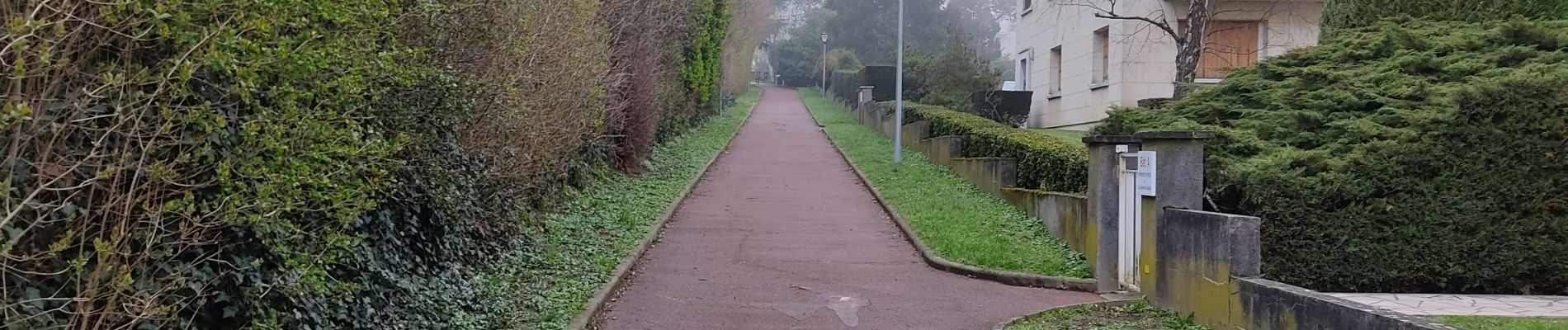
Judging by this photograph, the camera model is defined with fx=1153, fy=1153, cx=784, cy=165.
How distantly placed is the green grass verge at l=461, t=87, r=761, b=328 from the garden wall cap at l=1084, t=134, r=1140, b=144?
4.10 meters

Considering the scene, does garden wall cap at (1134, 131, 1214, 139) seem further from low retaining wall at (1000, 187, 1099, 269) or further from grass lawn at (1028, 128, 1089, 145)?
grass lawn at (1028, 128, 1089, 145)

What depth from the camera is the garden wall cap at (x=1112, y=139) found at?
352 inches

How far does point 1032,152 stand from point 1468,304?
5948 millimetres

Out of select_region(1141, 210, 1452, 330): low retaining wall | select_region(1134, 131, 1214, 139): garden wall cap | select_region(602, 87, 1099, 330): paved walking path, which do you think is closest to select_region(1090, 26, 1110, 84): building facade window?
select_region(602, 87, 1099, 330): paved walking path

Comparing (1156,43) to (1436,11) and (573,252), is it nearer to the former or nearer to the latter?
(1436,11)

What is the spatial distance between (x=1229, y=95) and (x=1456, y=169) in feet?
9.36

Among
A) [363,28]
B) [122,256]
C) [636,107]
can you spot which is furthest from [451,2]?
[636,107]

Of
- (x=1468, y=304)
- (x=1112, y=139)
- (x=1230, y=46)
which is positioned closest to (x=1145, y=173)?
(x=1112, y=139)

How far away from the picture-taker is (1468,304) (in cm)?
785

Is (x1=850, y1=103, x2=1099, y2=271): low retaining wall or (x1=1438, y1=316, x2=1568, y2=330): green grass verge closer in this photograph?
(x1=1438, y1=316, x2=1568, y2=330): green grass verge

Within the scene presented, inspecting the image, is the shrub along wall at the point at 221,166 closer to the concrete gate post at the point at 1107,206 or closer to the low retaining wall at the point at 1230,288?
the low retaining wall at the point at 1230,288

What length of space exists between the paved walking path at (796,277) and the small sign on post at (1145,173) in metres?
1.19

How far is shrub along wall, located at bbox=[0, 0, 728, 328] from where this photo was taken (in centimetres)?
348

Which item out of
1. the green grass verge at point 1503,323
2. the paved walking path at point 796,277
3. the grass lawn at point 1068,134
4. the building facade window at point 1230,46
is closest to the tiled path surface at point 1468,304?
the green grass verge at point 1503,323
